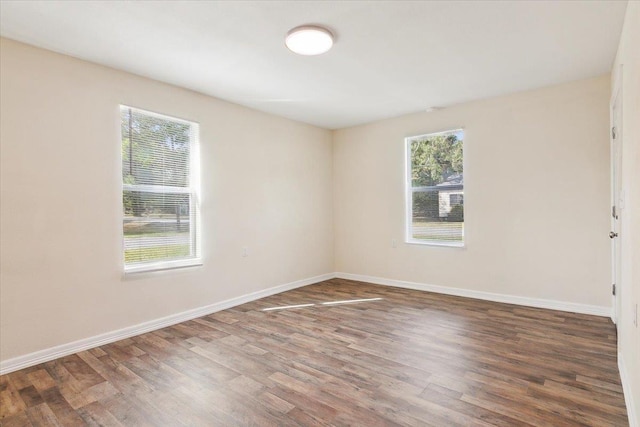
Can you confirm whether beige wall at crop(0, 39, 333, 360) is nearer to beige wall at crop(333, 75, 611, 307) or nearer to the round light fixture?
the round light fixture

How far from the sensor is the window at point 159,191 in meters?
3.27

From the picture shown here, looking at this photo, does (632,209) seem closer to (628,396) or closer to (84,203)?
(628,396)

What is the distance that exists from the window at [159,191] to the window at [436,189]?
117 inches

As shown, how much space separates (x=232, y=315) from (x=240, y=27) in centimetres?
285

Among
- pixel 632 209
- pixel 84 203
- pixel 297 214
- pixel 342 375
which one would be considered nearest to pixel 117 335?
pixel 84 203

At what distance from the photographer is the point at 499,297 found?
411 cm

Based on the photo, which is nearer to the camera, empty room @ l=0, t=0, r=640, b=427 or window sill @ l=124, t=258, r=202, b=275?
empty room @ l=0, t=0, r=640, b=427

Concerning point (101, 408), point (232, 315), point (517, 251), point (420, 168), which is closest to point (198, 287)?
point (232, 315)

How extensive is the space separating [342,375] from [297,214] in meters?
3.02

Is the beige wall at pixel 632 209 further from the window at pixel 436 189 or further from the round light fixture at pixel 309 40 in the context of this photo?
the window at pixel 436 189

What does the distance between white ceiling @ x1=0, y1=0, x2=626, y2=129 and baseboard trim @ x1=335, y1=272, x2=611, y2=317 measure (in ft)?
7.94

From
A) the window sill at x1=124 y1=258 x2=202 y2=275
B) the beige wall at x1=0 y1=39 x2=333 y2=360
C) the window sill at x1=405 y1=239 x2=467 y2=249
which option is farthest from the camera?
the window sill at x1=405 y1=239 x2=467 y2=249

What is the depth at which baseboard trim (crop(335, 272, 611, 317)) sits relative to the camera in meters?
3.54

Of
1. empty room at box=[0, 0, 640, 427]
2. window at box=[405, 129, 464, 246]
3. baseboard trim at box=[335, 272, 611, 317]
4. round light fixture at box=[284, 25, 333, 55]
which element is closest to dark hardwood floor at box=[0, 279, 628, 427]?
empty room at box=[0, 0, 640, 427]
